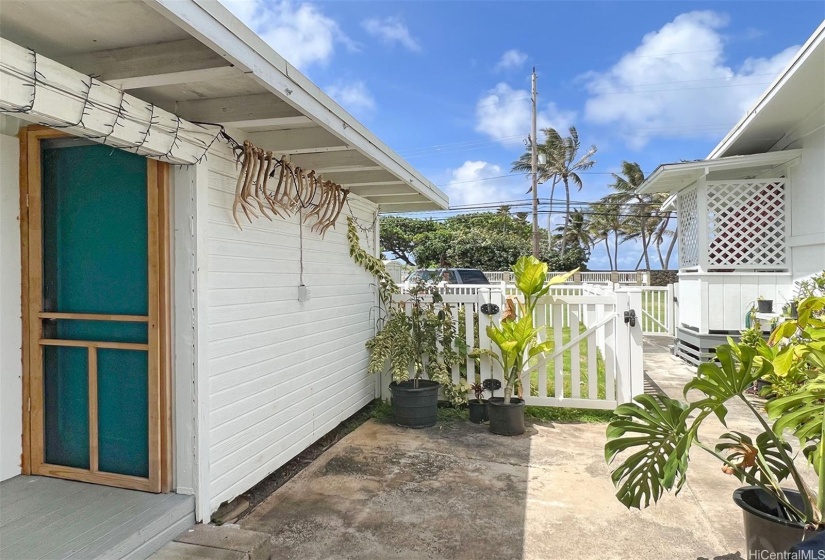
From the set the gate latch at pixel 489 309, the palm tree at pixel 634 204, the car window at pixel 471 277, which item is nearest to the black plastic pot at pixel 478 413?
the gate latch at pixel 489 309

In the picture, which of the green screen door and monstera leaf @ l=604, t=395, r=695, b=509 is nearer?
monstera leaf @ l=604, t=395, r=695, b=509

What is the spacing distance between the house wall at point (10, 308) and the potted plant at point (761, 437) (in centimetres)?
313

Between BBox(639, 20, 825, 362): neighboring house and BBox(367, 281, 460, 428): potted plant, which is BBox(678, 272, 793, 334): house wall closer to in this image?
BBox(639, 20, 825, 362): neighboring house

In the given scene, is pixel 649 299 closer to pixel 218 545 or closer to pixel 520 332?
pixel 520 332

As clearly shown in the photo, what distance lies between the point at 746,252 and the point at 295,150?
239 inches

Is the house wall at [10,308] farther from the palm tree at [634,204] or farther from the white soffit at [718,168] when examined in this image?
the palm tree at [634,204]

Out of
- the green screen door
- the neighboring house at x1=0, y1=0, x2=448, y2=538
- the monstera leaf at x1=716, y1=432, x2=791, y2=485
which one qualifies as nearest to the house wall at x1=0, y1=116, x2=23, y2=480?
the neighboring house at x1=0, y1=0, x2=448, y2=538

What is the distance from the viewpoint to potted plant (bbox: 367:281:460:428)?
4.36 metres

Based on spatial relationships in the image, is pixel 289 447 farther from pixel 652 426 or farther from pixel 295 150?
pixel 652 426

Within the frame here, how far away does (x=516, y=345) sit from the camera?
412cm

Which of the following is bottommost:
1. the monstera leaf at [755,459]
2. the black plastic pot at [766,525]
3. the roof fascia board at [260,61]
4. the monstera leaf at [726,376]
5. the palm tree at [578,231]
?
the black plastic pot at [766,525]

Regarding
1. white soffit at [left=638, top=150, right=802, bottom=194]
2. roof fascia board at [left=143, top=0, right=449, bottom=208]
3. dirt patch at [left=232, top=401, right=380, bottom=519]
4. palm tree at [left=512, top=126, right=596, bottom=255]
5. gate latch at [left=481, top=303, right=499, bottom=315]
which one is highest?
palm tree at [left=512, top=126, right=596, bottom=255]

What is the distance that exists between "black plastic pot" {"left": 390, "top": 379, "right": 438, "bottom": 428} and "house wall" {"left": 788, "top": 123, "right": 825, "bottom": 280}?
4654 mm

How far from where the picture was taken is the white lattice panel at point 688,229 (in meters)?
6.46
